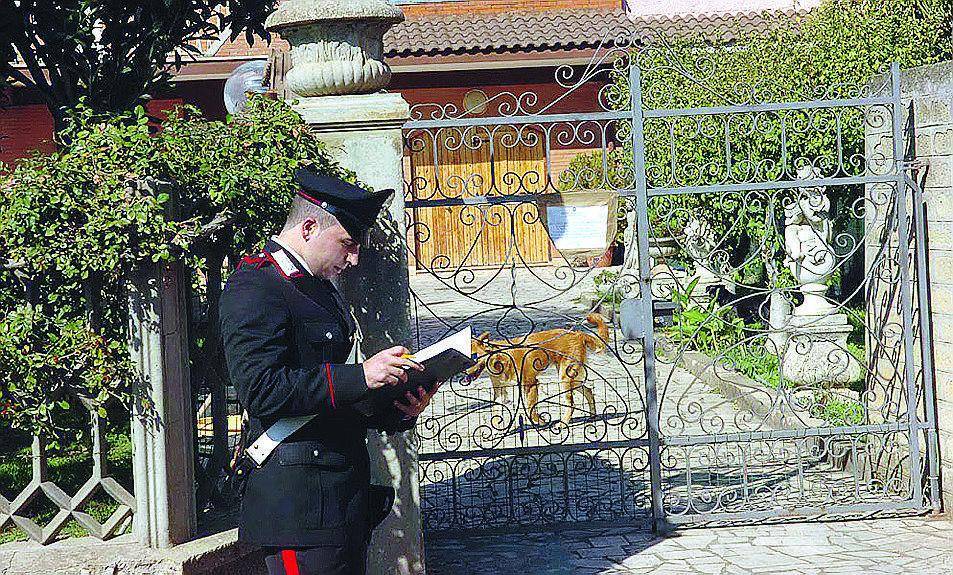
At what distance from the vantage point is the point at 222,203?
426 cm

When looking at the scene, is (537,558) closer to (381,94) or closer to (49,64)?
(381,94)

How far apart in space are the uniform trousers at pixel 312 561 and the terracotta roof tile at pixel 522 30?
44.3 ft

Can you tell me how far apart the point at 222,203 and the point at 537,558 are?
2.53 m

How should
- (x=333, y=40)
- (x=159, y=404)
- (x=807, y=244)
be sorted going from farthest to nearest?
(x=807, y=244)
(x=333, y=40)
(x=159, y=404)

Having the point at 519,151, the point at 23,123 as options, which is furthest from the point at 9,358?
the point at 23,123

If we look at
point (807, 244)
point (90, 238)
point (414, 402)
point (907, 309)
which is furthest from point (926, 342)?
point (90, 238)

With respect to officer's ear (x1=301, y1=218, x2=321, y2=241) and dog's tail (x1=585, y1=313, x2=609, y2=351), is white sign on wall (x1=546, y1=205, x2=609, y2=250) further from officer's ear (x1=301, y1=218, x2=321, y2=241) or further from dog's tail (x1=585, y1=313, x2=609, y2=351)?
officer's ear (x1=301, y1=218, x2=321, y2=241)

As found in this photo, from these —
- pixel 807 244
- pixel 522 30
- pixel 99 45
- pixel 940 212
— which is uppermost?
pixel 522 30

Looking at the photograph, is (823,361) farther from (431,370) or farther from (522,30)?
(522,30)

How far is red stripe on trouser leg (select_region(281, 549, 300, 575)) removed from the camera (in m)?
3.56

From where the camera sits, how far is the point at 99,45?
680cm

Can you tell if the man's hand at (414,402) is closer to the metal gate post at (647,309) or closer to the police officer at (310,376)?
the police officer at (310,376)

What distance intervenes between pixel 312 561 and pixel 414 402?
545mm

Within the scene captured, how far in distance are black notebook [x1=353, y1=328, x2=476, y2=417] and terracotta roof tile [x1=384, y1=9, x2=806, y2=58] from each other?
13.3m
